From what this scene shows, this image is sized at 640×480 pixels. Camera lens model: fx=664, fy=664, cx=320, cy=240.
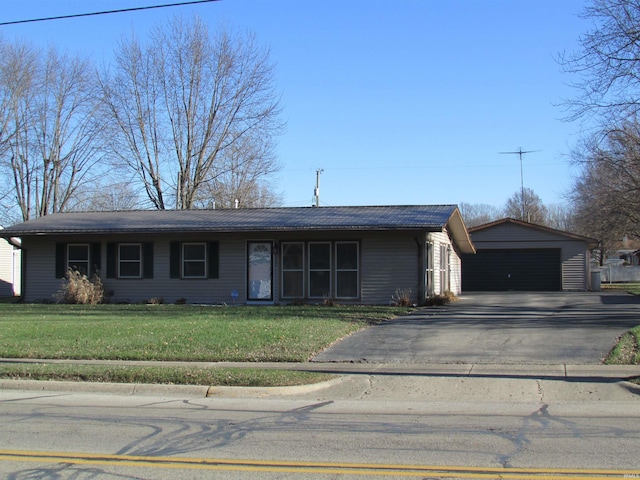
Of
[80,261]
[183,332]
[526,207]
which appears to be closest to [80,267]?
[80,261]

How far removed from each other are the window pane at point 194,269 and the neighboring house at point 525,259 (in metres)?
17.4

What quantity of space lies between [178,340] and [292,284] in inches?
393

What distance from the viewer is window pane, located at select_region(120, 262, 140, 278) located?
24984 mm

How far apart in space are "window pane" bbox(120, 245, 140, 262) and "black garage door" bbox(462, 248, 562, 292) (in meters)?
19.1

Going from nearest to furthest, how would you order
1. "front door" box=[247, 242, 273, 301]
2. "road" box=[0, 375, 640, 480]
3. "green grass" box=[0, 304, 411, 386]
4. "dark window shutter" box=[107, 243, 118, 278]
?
1. "road" box=[0, 375, 640, 480]
2. "green grass" box=[0, 304, 411, 386]
3. "front door" box=[247, 242, 273, 301]
4. "dark window shutter" box=[107, 243, 118, 278]

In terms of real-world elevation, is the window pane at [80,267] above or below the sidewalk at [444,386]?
above

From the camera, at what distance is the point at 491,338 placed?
46.3ft

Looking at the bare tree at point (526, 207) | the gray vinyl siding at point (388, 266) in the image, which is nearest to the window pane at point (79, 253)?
the gray vinyl siding at point (388, 266)

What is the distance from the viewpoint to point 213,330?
1518 centimetres

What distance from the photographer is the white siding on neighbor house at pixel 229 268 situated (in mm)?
22828

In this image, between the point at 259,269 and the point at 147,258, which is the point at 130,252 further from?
the point at 259,269

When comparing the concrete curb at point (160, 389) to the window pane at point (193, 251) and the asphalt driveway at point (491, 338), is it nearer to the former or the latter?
the asphalt driveway at point (491, 338)

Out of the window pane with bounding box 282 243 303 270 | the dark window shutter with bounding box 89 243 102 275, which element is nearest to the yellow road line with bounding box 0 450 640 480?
the window pane with bounding box 282 243 303 270

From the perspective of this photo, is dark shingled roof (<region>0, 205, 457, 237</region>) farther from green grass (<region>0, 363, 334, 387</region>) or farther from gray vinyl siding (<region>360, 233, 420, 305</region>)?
green grass (<region>0, 363, 334, 387</region>)
